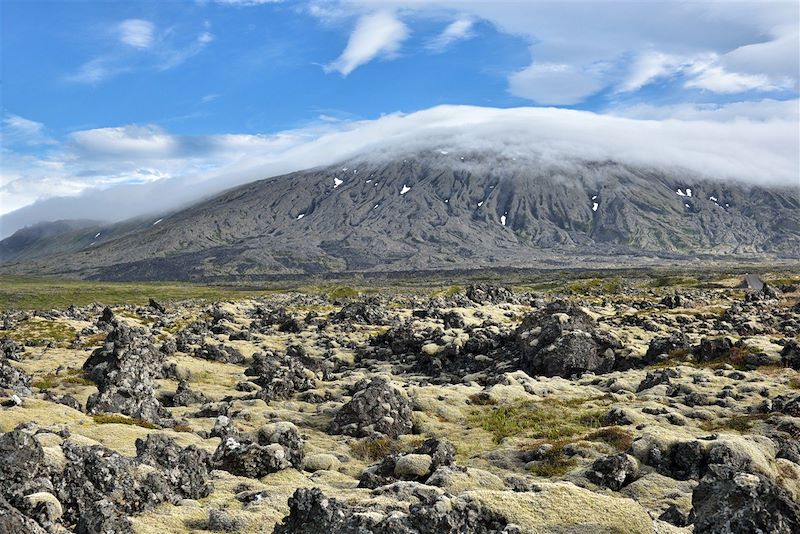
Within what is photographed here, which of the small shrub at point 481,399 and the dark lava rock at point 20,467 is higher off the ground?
the dark lava rock at point 20,467

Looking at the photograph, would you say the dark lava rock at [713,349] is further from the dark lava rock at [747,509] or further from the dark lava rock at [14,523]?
the dark lava rock at [14,523]

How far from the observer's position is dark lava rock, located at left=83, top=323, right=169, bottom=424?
32.3m

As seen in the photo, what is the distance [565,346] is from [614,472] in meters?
28.2

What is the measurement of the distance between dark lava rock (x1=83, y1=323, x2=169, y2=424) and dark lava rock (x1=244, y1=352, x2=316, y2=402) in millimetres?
7628

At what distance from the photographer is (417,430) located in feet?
107

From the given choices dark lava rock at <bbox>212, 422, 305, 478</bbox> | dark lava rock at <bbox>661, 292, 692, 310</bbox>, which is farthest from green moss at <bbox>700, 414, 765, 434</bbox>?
dark lava rock at <bbox>661, 292, 692, 310</bbox>

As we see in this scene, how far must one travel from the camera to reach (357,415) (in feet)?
105

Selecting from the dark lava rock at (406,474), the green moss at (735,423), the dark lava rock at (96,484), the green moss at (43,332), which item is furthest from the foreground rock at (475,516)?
the green moss at (43,332)

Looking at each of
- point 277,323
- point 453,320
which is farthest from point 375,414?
point 277,323

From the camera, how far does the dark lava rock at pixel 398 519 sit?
1267 cm

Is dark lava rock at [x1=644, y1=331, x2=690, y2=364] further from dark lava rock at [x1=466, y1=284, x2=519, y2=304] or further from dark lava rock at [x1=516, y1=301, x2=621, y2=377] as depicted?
dark lava rock at [x1=466, y1=284, x2=519, y2=304]

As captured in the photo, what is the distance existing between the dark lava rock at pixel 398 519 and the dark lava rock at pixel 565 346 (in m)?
36.5

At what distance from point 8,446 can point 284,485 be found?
8.83 metres

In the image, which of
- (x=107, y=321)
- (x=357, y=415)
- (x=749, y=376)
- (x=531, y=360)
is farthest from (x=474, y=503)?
(x=107, y=321)
